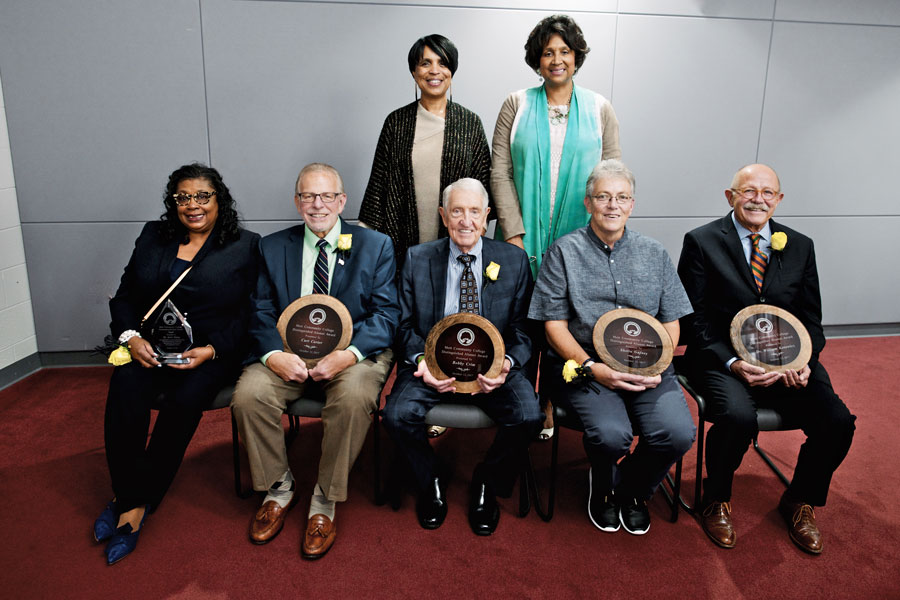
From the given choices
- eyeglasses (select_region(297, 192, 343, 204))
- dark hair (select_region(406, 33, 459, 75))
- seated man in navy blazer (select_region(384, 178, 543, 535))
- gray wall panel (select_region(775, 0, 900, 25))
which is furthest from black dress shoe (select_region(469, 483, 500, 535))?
gray wall panel (select_region(775, 0, 900, 25))

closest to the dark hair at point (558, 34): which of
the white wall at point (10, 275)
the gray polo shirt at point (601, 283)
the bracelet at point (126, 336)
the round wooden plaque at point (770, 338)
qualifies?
the gray polo shirt at point (601, 283)

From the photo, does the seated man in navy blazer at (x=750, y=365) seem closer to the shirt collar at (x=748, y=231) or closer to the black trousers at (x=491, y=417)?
the shirt collar at (x=748, y=231)

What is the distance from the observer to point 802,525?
7.35 ft

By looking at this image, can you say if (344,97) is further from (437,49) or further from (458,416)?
(458,416)

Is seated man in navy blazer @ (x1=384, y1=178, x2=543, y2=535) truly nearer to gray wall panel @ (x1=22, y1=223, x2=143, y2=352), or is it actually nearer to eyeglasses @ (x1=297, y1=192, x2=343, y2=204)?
eyeglasses @ (x1=297, y1=192, x2=343, y2=204)

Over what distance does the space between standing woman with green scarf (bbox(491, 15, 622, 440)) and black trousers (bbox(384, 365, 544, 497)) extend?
21.3 inches

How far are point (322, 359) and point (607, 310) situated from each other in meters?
1.20

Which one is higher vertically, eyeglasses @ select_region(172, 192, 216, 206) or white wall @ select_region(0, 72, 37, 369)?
eyeglasses @ select_region(172, 192, 216, 206)

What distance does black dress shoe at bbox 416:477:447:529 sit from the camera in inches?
90.7

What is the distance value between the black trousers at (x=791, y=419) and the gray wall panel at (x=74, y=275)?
12.4 ft

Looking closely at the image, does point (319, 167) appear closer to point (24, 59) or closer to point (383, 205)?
point (383, 205)

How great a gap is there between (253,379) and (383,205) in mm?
1090

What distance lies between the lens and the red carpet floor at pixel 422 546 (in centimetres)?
198

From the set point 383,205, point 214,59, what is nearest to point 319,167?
point 383,205
